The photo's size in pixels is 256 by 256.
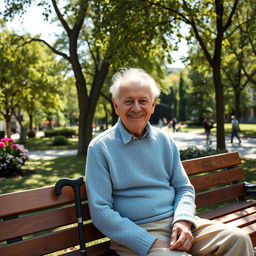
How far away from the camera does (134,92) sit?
2590mm

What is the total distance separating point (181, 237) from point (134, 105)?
1.05m

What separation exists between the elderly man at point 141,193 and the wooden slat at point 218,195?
2.77 ft

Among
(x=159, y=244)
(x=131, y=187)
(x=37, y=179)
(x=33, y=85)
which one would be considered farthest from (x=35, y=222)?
(x=33, y=85)

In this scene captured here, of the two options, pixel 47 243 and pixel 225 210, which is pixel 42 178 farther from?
pixel 47 243

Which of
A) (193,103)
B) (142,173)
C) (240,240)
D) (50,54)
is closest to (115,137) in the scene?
(142,173)

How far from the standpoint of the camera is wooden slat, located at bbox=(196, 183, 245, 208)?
140 inches

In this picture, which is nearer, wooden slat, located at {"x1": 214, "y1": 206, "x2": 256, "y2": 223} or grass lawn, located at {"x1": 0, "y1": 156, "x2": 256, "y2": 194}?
wooden slat, located at {"x1": 214, "y1": 206, "x2": 256, "y2": 223}

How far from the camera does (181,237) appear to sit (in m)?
2.34

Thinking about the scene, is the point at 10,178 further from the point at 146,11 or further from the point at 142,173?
the point at 142,173

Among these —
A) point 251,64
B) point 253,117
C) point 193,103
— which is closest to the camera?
point 251,64

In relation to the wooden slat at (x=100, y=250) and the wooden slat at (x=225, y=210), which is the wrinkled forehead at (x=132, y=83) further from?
the wooden slat at (x=225, y=210)

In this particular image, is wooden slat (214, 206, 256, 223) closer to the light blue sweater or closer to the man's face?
the light blue sweater

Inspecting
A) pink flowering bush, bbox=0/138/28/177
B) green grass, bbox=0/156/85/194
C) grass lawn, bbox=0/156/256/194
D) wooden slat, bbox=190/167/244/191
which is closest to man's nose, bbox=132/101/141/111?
wooden slat, bbox=190/167/244/191

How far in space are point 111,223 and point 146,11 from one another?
8.87 meters
